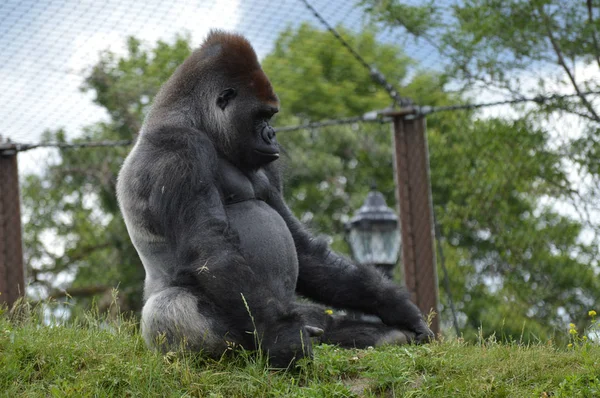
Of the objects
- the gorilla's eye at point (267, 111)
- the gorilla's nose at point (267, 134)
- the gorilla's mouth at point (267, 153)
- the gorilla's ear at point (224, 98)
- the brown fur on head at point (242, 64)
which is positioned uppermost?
the brown fur on head at point (242, 64)

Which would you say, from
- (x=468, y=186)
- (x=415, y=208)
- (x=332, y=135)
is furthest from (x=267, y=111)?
(x=332, y=135)

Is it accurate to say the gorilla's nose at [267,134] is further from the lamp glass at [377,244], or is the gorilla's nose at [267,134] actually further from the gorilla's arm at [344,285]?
the lamp glass at [377,244]

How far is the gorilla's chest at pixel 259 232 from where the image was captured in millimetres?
4309

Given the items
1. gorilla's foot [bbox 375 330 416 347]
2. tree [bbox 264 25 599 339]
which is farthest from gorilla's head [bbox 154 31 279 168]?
gorilla's foot [bbox 375 330 416 347]

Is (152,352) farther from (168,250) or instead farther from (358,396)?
(358,396)

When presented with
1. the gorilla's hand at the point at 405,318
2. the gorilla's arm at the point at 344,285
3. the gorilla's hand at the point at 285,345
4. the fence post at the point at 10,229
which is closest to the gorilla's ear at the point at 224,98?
the gorilla's arm at the point at 344,285

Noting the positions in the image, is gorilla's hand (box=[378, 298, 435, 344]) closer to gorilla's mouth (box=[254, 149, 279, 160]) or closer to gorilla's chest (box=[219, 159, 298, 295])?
gorilla's chest (box=[219, 159, 298, 295])

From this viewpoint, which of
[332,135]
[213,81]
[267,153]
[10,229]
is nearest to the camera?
[267,153]

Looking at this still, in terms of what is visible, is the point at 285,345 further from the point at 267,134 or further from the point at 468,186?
the point at 468,186

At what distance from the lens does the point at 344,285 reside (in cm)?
490

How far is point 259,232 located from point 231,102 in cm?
71

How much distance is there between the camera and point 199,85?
4.61 meters

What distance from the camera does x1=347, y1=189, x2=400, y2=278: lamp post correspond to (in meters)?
8.30

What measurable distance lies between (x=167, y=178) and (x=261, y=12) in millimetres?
5261
